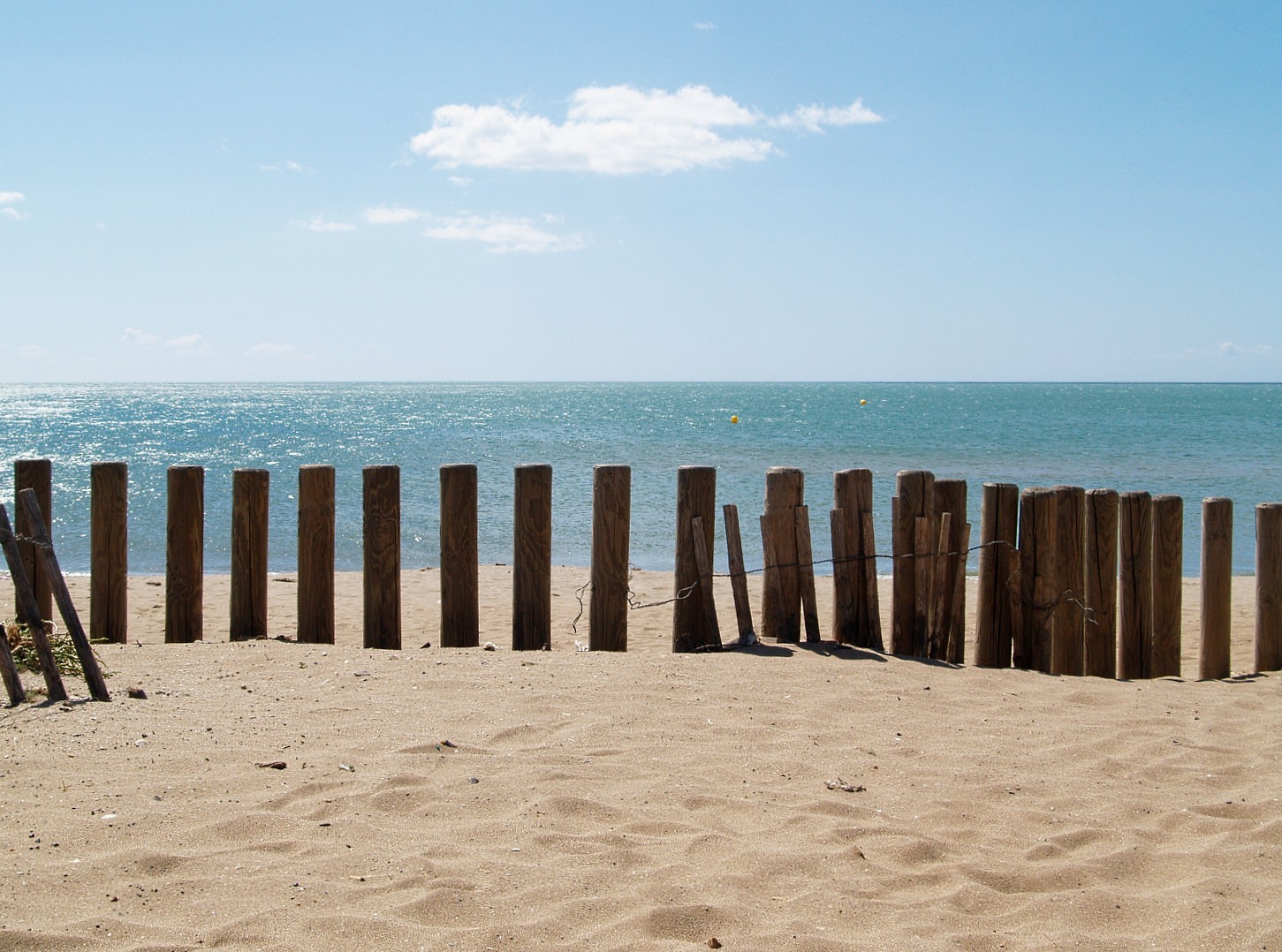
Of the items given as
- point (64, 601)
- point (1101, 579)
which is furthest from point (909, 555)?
point (64, 601)

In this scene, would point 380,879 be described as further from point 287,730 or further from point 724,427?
point 724,427

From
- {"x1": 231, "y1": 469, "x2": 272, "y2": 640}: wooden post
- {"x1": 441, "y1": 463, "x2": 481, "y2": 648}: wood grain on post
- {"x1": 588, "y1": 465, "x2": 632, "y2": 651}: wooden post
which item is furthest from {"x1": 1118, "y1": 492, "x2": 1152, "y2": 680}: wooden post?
{"x1": 231, "y1": 469, "x2": 272, "y2": 640}: wooden post

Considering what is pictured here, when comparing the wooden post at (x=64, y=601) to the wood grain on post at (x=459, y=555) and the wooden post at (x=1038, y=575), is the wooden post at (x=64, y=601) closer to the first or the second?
the wood grain on post at (x=459, y=555)

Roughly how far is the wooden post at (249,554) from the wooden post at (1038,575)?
4.24m

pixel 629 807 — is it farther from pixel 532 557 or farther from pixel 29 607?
pixel 29 607

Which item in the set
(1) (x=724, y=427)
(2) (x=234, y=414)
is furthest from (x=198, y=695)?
(2) (x=234, y=414)

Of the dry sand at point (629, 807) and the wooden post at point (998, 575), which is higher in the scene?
the wooden post at point (998, 575)

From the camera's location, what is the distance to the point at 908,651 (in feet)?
19.4

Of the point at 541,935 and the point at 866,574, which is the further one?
the point at 866,574

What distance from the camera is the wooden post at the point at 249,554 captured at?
5.77 m

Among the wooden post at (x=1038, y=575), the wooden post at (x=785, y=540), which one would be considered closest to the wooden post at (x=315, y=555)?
the wooden post at (x=785, y=540)

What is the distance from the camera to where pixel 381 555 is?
5.76m

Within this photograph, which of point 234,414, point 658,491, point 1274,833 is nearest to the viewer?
point 1274,833

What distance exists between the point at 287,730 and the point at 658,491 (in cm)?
1958
